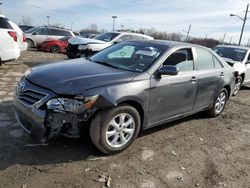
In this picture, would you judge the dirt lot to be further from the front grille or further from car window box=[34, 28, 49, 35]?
car window box=[34, 28, 49, 35]

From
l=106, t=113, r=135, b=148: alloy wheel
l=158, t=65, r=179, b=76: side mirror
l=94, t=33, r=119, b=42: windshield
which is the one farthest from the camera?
l=94, t=33, r=119, b=42: windshield

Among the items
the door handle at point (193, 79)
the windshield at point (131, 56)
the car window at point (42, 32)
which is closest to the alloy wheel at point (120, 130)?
the windshield at point (131, 56)

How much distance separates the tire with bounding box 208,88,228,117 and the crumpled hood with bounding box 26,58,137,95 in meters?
2.69

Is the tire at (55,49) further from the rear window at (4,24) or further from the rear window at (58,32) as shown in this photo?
the rear window at (4,24)

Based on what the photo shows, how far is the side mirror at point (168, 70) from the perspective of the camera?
426cm

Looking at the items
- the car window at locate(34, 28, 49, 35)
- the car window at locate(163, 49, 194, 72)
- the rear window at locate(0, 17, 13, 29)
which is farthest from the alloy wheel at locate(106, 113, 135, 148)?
the car window at locate(34, 28, 49, 35)

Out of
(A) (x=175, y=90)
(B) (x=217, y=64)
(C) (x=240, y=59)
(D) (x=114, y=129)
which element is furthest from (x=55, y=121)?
(C) (x=240, y=59)

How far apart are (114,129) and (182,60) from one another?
6.23ft

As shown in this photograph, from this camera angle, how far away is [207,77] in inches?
214

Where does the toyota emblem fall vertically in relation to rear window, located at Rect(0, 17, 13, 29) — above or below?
below

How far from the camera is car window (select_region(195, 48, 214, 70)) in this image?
5.33 m

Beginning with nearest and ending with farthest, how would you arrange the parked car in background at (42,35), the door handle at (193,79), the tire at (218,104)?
the door handle at (193,79) < the tire at (218,104) < the parked car in background at (42,35)

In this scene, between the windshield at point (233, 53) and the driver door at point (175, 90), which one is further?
the windshield at point (233, 53)

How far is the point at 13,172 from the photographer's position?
3.35m
